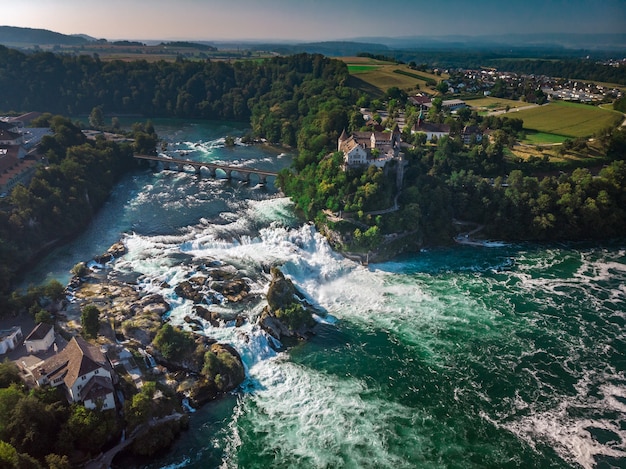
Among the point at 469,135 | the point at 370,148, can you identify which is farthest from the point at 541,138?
the point at 370,148

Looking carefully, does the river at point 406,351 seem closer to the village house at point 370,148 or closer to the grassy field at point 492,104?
the village house at point 370,148

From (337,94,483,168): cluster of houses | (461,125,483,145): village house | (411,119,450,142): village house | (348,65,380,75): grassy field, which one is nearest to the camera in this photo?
(337,94,483,168): cluster of houses

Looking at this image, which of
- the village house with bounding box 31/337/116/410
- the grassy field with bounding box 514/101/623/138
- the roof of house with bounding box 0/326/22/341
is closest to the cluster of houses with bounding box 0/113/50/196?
the roof of house with bounding box 0/326/22/341

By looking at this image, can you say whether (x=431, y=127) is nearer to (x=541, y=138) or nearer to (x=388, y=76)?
(x=541, y=138)

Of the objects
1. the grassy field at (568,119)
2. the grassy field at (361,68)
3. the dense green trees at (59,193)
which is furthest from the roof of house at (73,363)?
the grassy field at (361,68)

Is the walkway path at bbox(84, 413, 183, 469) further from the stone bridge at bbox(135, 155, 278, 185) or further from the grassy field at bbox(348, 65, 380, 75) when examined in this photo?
the grassy field at bbox(348, 65, 380, 75)

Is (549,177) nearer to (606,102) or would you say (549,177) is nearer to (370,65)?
(606,102)
